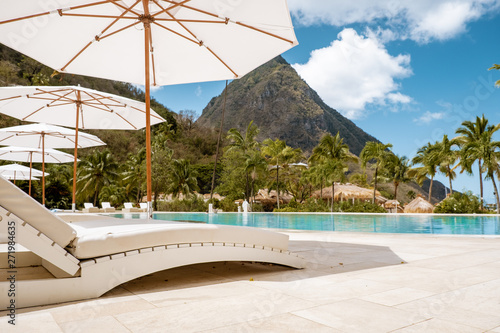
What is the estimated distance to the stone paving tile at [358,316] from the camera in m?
2.13

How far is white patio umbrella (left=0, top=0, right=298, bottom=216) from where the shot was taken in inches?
177

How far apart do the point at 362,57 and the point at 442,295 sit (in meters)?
86.3

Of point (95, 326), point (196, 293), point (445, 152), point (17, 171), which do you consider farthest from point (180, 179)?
point (95, 326)

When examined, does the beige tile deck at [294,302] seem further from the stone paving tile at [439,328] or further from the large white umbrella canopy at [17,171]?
the large white umbrella canopy at [17,171]

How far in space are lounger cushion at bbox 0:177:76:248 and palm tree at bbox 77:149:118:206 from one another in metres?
30.0

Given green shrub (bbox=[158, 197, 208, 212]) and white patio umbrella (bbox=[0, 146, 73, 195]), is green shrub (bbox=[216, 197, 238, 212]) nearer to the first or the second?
green shrub (bbox=[158, 197, 208, 212])

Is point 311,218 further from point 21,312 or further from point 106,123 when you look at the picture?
point 21,312

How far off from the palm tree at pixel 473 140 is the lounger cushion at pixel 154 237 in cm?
2356

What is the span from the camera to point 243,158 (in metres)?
30.0

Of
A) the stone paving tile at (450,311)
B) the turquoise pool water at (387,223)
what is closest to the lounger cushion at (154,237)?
the stone paving tile at (450,311)

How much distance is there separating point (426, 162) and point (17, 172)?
96.5 ft

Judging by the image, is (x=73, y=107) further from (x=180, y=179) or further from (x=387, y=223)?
(x=180, y=179)

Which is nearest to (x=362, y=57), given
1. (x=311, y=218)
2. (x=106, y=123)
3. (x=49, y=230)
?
(x=311, y=218)

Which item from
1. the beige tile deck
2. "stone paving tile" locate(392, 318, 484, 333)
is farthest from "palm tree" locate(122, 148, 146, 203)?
"stone paving tile" locate(392, 318, 484, 333)
